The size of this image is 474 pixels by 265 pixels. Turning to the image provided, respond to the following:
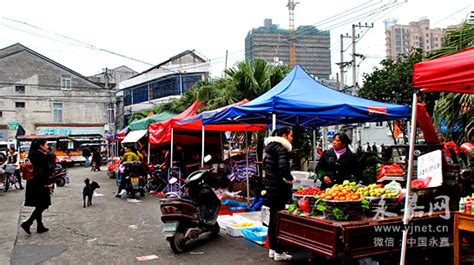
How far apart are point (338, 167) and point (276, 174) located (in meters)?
1.23

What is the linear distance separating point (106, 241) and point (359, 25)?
82.9 ft

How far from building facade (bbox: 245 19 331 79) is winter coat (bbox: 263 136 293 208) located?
22.1m

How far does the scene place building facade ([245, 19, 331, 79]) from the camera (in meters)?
29.0

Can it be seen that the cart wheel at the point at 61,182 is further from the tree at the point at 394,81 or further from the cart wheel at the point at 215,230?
the tree at the point at 394,81

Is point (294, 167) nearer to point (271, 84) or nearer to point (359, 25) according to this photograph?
point (271, 84)

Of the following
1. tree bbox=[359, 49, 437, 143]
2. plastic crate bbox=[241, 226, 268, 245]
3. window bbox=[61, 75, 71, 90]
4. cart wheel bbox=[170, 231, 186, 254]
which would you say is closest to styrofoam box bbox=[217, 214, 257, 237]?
plastic crate bbox=[241, 226, 268, 245]

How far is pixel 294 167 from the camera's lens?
1581 centimetres

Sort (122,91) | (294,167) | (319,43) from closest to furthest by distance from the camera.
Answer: (294,167) → (319,43) → (122,91)

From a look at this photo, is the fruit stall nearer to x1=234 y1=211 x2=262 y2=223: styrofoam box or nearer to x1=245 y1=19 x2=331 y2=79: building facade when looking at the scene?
x1=234 y1=211 x2=262 y2=223: styrofoam box

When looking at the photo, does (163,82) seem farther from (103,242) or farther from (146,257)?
(146,257)

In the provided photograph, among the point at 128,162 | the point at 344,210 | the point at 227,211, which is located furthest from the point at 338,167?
the point at 128,162

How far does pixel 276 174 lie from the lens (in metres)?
5.80

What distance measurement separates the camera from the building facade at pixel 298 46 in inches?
1141

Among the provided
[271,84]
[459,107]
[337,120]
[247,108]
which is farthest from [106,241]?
[271,84]
